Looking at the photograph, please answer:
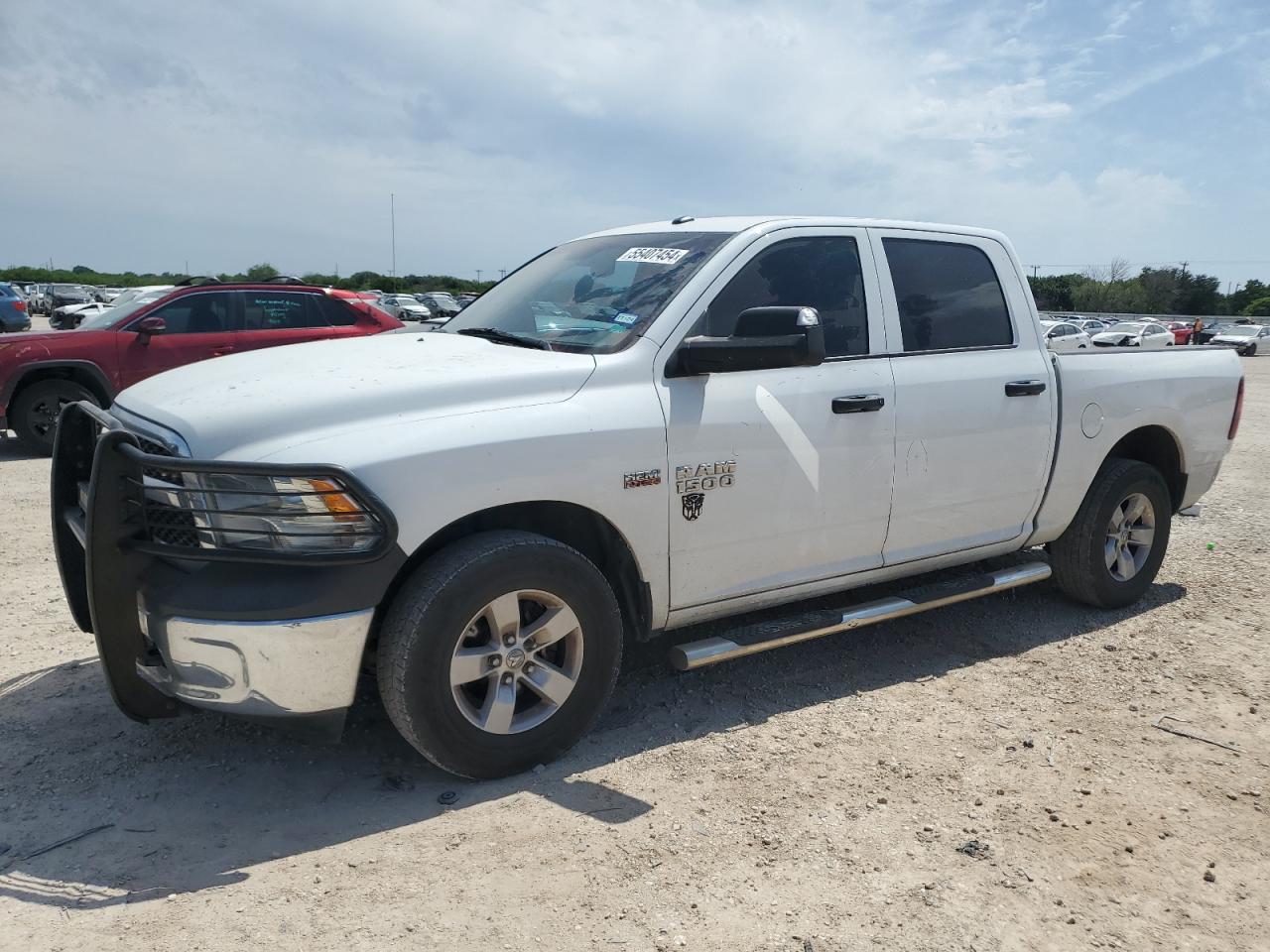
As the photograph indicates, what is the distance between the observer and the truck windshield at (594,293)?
12.3ft

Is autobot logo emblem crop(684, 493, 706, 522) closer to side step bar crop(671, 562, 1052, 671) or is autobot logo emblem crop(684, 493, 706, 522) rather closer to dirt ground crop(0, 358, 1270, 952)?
side step bar crop(671, 562, 1052, 671)

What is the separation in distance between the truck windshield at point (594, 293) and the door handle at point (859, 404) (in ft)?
2.52

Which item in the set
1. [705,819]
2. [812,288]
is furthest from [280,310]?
[705,819]

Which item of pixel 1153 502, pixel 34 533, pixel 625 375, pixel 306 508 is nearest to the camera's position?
pixel 306 508

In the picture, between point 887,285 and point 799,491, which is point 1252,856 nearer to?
point 799,491

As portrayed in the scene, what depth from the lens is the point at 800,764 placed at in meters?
3.57

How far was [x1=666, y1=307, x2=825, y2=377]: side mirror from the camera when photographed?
3494 mm

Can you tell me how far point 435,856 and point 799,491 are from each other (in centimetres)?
185

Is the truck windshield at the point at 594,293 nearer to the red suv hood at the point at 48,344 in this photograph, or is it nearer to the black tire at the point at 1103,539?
the black tire at the point at 1103,539

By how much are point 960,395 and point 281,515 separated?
2.84m

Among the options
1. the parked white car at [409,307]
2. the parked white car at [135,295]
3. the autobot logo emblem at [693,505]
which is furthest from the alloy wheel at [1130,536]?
the parked white car at [409,307]

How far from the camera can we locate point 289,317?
1044 cm

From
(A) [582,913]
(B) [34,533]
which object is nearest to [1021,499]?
(A) [582,913]

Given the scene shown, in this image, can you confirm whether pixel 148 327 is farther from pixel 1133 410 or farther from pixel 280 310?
pixel 1133 410
